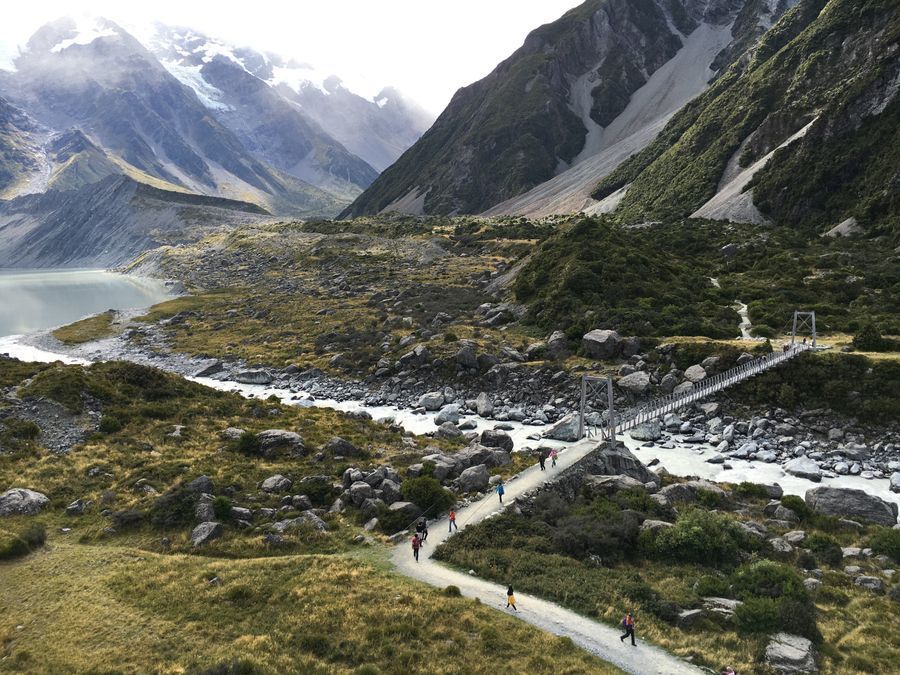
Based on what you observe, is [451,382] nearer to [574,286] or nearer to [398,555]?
[574,286]

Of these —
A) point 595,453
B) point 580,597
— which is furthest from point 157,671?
point 595,453

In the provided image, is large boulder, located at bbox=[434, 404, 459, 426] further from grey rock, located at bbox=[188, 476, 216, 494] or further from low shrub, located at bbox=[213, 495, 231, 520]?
Answer: low shrub, located at bbox=[213, 495, 231, 520]

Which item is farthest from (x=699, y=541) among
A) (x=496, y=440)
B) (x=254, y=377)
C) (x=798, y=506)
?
(x=254, y=377)

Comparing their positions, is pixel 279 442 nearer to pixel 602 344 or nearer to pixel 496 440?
pixel 496 440

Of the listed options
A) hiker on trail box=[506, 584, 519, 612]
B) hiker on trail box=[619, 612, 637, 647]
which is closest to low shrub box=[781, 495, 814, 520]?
hiker on trail box=[619, 612, 637, 647]

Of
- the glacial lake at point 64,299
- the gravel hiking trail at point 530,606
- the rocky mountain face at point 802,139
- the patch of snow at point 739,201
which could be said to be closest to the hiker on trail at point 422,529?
the gravel hiking trail at point 530,606

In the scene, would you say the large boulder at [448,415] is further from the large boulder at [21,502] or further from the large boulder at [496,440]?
the large boulder at [21,502]
